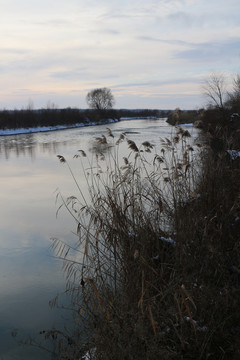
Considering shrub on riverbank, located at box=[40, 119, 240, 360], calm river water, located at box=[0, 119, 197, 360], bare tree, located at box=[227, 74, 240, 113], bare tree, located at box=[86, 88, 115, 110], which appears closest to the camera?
shrub on riverbank, located at box=[40, 119, 240, 360]

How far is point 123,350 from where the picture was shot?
2.40 meters

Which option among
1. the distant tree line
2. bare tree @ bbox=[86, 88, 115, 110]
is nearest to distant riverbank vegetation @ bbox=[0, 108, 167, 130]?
the distant tree line

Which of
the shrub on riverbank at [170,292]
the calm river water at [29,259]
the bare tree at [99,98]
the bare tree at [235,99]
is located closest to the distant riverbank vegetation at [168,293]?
the shrub on riverbank at [170,292]

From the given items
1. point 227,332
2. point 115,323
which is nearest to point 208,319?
point 227,332

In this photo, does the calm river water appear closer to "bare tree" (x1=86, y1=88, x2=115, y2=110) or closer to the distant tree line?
the distant tree line

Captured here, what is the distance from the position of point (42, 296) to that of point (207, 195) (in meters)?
2.46

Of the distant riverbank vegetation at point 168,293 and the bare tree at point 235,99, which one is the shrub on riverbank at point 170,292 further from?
the bare tree at point 235,99

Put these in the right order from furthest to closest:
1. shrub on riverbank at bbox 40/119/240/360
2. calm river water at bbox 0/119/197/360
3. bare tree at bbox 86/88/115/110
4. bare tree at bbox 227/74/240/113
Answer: bare tree at bbox 86/88/115/110, bare tree at bbox 227/74/240/113, calm river water at bbox 0/119/197/360, shrub on riverbank at bbox 40/119/240/360

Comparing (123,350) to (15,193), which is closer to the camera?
(123,350)

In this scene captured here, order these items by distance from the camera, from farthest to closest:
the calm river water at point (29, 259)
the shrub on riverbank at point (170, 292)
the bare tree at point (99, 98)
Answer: the bare tree at point (99, 98) < the calm river water at point (29, 259) < the shrub on riverbank at point (170, 292)

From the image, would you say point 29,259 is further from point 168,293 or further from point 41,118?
point 41,118

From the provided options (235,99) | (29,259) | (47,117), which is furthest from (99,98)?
(29,259)

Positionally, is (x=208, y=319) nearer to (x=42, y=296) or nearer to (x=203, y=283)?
(x=203, y=283)

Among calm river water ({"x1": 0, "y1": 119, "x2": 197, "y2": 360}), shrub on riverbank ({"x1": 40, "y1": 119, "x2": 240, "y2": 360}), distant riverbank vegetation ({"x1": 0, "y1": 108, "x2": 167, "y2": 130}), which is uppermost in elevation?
distant riverbank vegetation ({"x1": 0, "y1": 108, "x2": 167, "y2": 130})
